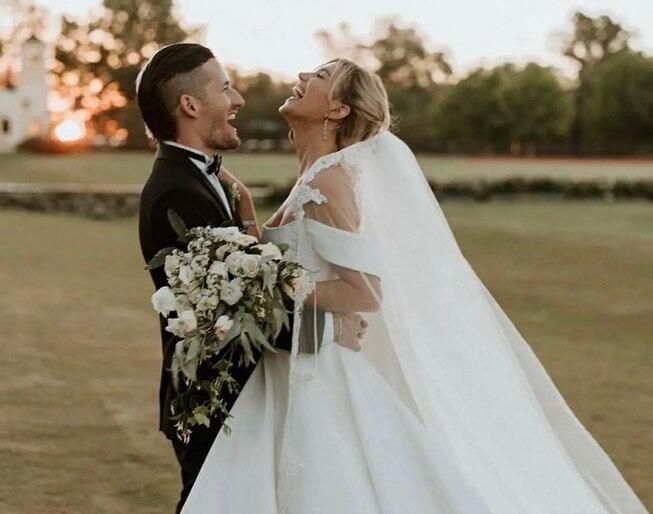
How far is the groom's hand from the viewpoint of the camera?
3.99 m

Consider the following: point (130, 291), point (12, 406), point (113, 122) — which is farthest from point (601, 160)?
point (12, 406)

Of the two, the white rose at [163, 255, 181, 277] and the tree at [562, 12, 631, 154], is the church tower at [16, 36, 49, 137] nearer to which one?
the tree at [562, 12, 631, 154]

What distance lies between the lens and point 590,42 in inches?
4301

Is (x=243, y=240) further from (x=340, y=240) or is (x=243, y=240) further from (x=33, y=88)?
(x=33, y=88)

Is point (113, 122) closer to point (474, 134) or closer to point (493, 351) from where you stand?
point (474, 134)

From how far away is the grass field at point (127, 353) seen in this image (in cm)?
641

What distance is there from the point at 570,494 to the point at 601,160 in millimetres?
85650

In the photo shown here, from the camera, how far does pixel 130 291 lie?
49.8 feet

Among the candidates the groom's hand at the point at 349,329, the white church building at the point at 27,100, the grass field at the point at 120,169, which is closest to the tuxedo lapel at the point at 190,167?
the groom's hand at the point at 349,329

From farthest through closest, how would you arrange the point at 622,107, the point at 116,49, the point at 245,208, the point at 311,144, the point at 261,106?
the point at 622,107, the point at 261,106, the point at 116,49, the point at 245,208, the point at 311,144

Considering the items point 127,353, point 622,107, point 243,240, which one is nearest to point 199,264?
point 243,240

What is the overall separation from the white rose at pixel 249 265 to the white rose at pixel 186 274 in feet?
0.56

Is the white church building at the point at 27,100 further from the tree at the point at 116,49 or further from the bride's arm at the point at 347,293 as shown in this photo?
the bride's arm at the point at 347,293

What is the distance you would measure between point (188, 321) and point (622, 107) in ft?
318
